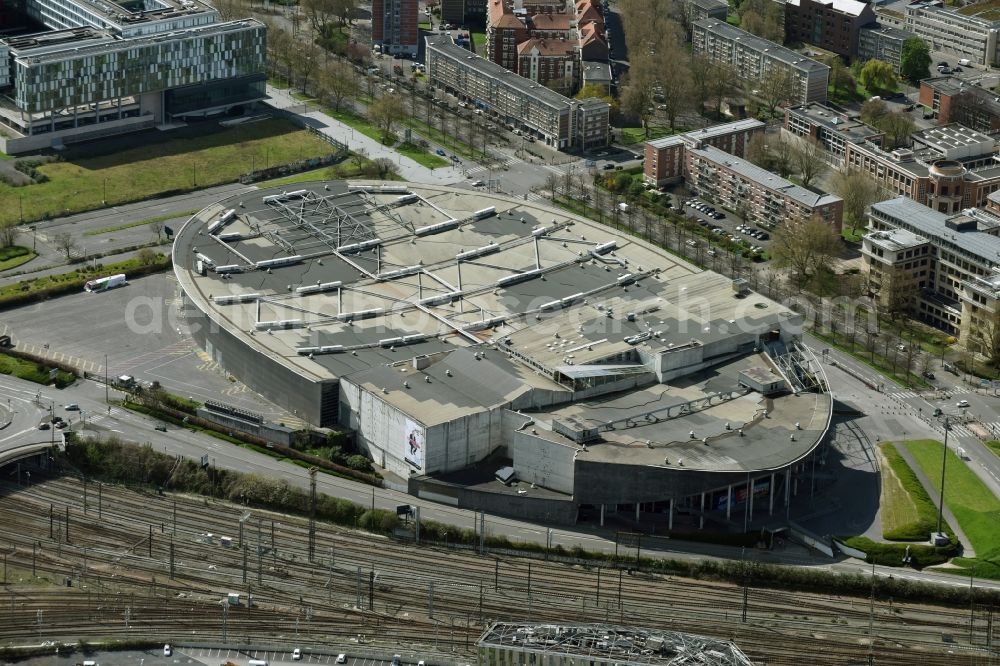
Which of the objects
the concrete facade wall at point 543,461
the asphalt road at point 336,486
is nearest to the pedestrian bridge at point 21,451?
the asphalt road at point 336,486

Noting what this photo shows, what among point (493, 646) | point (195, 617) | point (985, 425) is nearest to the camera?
point (493, 646)

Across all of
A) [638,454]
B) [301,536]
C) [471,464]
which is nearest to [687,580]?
[638,454]

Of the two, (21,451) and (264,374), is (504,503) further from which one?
(21,451)

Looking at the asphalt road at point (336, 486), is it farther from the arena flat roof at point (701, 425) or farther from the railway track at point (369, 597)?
the arena flat roof at point (701, 425)

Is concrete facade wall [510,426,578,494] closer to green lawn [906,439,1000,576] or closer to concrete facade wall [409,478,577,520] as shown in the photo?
concrete facade wall [409,478,577,520]

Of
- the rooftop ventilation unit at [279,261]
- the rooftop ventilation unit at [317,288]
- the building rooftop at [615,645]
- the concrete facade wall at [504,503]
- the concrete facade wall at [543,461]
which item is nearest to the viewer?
the building rooftop at [615,645]

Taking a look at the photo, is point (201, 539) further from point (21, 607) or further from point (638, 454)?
point (638, 454)

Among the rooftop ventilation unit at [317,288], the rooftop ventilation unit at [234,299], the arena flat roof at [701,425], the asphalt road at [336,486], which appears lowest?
the asphalt road at [336,486]
